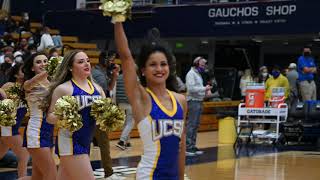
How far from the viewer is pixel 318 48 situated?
25266 millimetres

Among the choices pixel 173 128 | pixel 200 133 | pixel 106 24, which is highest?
pixel 106 24

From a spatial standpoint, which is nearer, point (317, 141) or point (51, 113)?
point (51, 113)

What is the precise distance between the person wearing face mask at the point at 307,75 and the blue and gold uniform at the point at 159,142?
1419 centimetres

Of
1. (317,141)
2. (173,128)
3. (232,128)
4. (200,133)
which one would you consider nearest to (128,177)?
(173,128)

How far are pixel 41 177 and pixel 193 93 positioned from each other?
6529 mm

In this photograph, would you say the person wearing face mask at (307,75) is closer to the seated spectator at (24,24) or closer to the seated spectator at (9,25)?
the seated spectator at (24,24)

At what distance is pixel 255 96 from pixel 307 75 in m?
2.90

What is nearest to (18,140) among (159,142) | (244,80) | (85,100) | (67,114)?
(85,100)

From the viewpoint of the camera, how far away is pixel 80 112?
6000 mm

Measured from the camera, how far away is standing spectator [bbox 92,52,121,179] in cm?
922

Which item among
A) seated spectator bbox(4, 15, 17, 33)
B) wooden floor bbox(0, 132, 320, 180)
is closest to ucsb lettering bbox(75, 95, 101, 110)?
wooden floor bbox(0, 132, 320, 180)

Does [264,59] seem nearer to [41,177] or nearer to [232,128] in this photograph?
[232,128]

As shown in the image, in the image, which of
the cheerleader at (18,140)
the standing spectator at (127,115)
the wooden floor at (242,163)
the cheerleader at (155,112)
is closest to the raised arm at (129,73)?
the cheerleader at (155,112)

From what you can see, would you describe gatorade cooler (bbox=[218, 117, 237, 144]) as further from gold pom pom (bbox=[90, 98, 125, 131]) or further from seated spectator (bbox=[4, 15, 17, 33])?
seated spectator (bbox=[4, 15, 17, 33])
